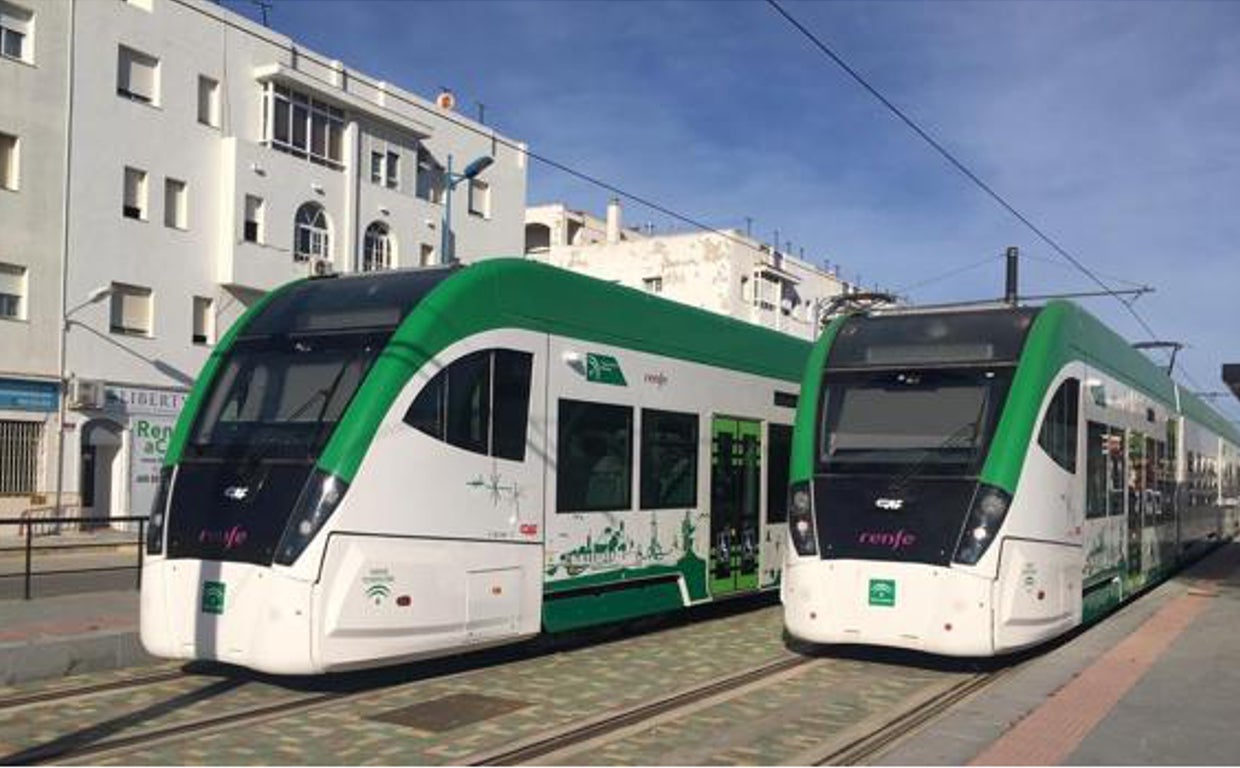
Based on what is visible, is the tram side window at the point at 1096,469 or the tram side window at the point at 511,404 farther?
the tram side window at the point at 1096,469

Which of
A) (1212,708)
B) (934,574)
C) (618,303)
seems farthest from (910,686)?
(618,303)

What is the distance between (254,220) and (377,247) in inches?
204

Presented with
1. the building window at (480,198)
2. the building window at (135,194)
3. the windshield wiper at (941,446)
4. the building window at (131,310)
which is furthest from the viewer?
the building window at (480,198)

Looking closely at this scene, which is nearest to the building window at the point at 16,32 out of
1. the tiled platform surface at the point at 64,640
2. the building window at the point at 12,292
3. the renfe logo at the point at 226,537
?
the building window at the point at 12,292

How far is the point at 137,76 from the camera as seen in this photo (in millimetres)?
30891

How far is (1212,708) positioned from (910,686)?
2271 mm

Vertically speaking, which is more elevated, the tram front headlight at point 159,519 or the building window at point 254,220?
the building window at point 254,220

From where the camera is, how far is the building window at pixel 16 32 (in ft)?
91.0

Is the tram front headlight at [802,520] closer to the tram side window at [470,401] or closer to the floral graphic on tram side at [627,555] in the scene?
the floral graphic on tram side at [627,555]

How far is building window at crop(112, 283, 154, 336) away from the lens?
30.4 meters

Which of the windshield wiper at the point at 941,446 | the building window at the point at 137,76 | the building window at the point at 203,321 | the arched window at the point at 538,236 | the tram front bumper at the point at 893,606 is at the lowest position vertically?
the tram front bumper at the point at 893,606

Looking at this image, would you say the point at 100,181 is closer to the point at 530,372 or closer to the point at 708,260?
the point at 530,372

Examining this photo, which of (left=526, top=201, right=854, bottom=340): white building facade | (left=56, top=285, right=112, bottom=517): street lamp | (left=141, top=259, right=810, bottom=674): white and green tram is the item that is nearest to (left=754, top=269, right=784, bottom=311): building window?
(left=526, top=201, right=854, bottom=340): white building facade

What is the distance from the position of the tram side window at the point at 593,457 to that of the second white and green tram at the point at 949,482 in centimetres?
166
